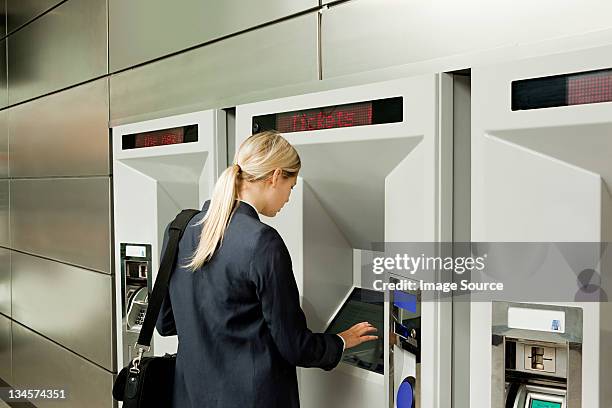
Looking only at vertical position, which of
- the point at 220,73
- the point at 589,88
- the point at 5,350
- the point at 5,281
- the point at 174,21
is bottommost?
the point at 5,350

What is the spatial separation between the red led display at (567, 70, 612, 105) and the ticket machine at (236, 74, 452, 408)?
1.08 ft

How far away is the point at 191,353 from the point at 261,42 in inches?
40.0

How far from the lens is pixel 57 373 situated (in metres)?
3.85

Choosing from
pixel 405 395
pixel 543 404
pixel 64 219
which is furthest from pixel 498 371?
pixel 64 219

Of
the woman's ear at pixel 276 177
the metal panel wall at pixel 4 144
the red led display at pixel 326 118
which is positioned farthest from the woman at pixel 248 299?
the metal panel wall at pixel 4 144

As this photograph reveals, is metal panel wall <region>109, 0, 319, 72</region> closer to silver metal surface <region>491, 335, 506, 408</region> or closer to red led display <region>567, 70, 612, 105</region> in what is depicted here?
red led display <region>567, 70, 612, 105</region>

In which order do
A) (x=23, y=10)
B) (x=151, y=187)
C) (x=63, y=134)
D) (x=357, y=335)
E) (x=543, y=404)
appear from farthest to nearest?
1. (x=23, y=10)
2. (x=63, y=134)
3. (x=151, y=187)
4. (x=357, y=335)
5. (x=543, y=404)

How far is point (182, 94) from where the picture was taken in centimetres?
272

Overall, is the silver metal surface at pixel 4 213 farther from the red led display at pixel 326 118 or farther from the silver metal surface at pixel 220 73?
the red led display at pixel 326 118

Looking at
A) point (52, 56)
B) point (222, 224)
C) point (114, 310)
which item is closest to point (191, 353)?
point (222, 224)

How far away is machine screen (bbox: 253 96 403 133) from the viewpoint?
1704mm

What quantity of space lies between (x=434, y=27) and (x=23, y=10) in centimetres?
333

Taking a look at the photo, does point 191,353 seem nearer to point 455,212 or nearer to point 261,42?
point 455,212

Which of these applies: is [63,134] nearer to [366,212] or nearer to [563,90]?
[366,212]
